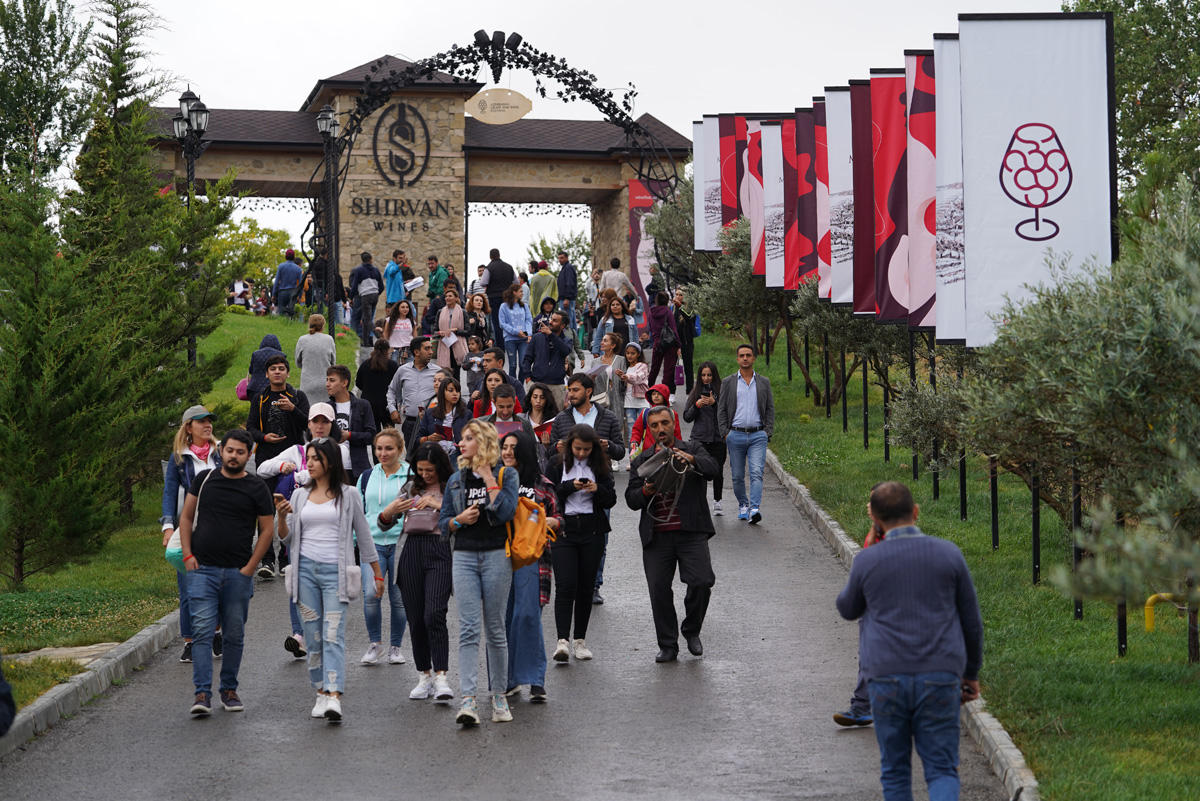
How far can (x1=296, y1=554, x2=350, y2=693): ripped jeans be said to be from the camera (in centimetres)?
954

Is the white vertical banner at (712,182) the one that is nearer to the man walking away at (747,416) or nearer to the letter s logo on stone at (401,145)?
the man walking away at (747,416)

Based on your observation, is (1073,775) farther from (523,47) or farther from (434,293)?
(523,47)

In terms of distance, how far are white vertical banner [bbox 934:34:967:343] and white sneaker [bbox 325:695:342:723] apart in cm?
624

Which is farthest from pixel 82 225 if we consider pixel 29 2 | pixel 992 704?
pixel 29 2

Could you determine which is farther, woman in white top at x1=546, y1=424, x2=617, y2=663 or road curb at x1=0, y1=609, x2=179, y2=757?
woman in white top at x1=546, y1=424, x2=617, y2=663

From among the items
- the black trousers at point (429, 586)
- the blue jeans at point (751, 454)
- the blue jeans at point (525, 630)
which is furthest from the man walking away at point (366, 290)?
the blue jeans at point (525, 630)

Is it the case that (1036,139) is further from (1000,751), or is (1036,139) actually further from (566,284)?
(566,284)

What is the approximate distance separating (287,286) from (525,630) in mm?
33099

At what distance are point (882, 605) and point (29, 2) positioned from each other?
39.9 m

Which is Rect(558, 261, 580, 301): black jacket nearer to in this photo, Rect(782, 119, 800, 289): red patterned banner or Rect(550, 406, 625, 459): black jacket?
Rect(782, 119, 800, 289): red patterned banner

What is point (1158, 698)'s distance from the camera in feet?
30.8

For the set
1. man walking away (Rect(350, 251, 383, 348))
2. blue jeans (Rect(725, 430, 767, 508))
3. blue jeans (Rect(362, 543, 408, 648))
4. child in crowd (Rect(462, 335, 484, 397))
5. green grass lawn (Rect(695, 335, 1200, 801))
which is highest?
man walking away (Rect(350, 251, 383, 348))

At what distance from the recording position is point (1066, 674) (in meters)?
9.90

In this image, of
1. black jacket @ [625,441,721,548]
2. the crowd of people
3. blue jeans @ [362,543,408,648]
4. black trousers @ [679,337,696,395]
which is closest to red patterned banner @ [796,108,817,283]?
black trousers @ [679,337,696,395]
